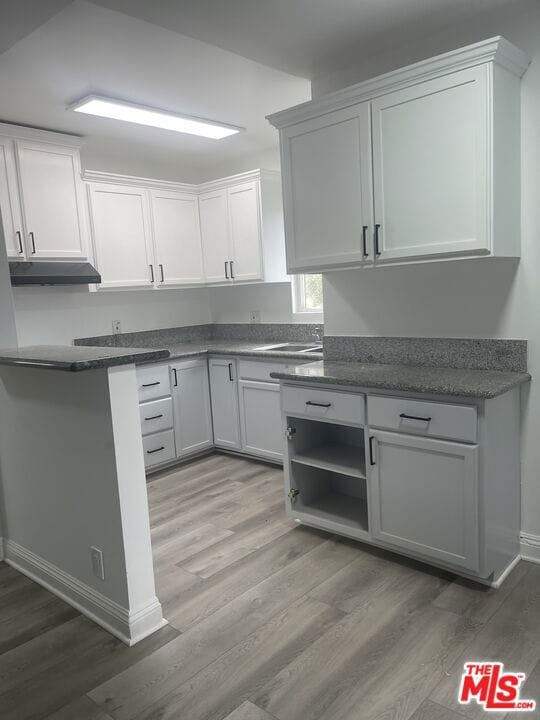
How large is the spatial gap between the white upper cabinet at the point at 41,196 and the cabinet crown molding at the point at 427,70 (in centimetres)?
180

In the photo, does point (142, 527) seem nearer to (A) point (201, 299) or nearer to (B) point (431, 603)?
(B) point (431, 603)

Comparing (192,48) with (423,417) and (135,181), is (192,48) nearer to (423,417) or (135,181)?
(135,181)

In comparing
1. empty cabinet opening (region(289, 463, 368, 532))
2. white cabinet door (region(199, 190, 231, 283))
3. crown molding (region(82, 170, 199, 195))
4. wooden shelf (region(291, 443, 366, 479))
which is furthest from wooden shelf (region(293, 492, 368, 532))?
crown molding (region(82, 170, 199, 195))

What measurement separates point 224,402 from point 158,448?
0.64 metres

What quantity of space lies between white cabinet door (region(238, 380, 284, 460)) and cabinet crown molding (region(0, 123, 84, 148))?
2093 mm

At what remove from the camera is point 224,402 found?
431cm

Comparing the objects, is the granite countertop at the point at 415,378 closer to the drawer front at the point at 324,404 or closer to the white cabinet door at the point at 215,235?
the drawer front at the point at 324,404

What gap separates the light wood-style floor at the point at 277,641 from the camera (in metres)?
1.77

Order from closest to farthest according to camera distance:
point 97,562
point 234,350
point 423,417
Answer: point 97,562, point 423,417, point 234,350

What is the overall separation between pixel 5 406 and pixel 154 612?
125 centimetres

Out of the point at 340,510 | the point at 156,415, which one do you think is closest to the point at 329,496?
the point at 340,510

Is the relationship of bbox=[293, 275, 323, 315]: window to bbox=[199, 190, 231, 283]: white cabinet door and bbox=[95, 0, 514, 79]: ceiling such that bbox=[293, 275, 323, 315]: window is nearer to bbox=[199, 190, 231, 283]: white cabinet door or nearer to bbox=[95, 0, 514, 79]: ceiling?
bbox=[199, 190, 231, 283]: white cabinet door

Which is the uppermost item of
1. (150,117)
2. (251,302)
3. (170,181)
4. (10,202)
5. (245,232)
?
(150,117)

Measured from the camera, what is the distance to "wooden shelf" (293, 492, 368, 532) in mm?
2816
